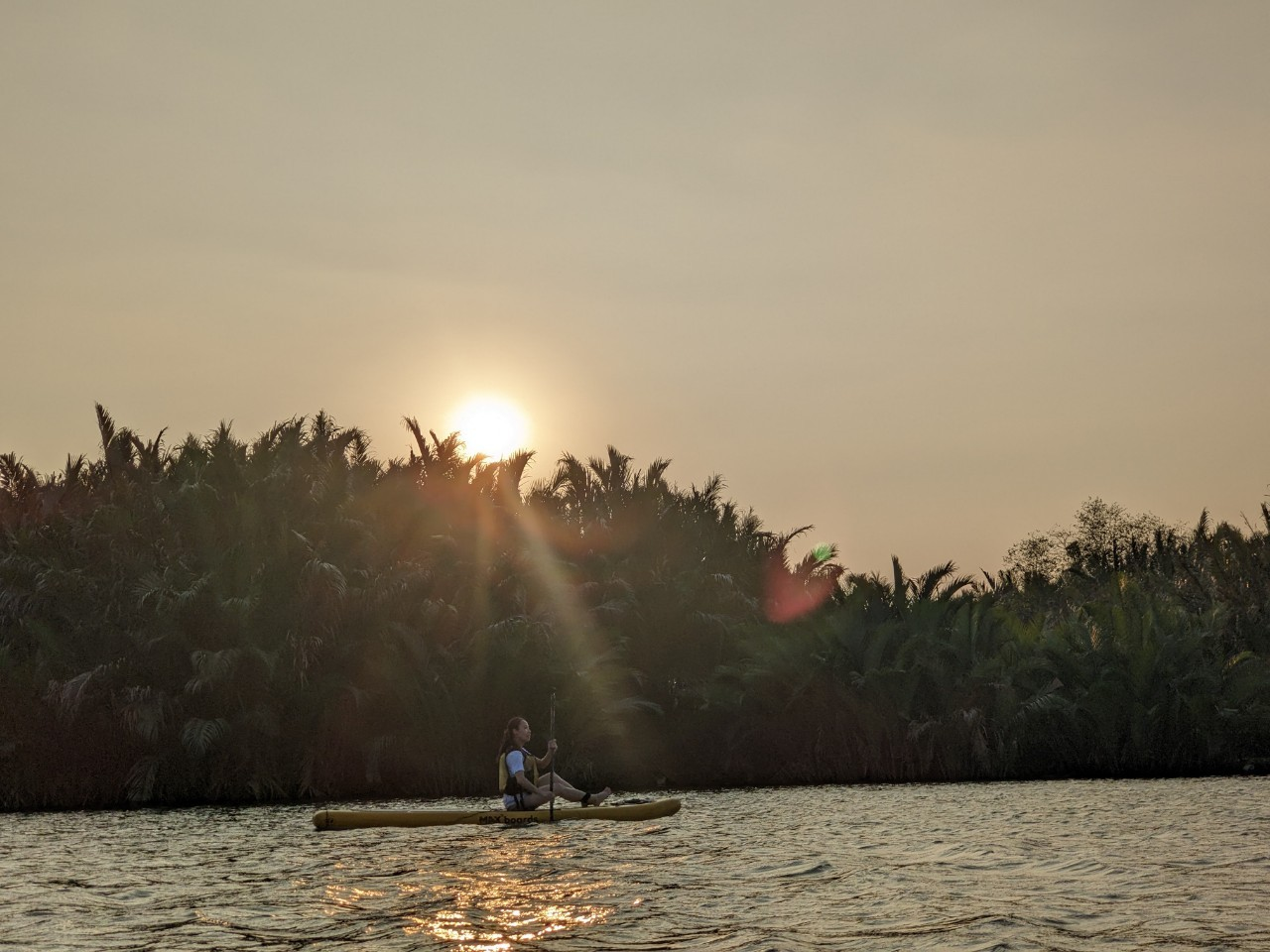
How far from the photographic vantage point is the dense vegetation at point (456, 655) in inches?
1171

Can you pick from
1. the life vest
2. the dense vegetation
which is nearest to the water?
the life vest

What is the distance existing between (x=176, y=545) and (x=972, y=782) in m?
18.8

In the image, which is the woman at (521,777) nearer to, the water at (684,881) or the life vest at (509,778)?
the life vest at (509,778)

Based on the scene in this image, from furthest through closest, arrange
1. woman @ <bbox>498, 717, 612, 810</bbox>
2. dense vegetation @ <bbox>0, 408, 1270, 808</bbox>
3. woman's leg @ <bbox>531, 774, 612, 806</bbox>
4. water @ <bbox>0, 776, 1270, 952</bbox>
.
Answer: dense vegetation @ <bbox>0, 408, 1270, 808</bbox>
woman's leg @ <bbox>531, 774, 612, 806</bbox>
woman @ <bbox>498, 717, 612, 810</bbox>
water @ <bbox>0, 776, 1270, 952</bbox>

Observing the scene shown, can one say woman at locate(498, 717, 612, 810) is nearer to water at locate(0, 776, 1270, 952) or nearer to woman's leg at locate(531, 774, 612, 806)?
woman's leg at locate(531, 774, 612, 806)

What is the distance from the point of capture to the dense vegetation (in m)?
29.7

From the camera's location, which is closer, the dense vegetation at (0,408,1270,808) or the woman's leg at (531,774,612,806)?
the woman's leg at (531,774,612,806)

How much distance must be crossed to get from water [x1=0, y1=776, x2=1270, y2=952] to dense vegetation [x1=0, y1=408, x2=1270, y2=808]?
4993 mm

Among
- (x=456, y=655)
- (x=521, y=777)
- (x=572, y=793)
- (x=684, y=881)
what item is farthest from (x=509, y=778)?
(x=456, y=655)

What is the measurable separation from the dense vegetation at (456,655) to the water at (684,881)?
4.99 meters

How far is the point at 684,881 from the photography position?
626 inches

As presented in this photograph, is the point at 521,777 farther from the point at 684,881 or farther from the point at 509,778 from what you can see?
the point at 684,881

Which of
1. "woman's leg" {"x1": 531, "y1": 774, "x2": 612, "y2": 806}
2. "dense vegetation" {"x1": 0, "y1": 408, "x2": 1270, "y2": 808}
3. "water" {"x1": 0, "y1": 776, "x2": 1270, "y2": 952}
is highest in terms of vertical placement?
"dense vegetation" {"x1": 0, "y1": 408, "x2": 1270, "y2": 808}

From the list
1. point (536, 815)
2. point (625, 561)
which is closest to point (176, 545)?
point (625, 561)
